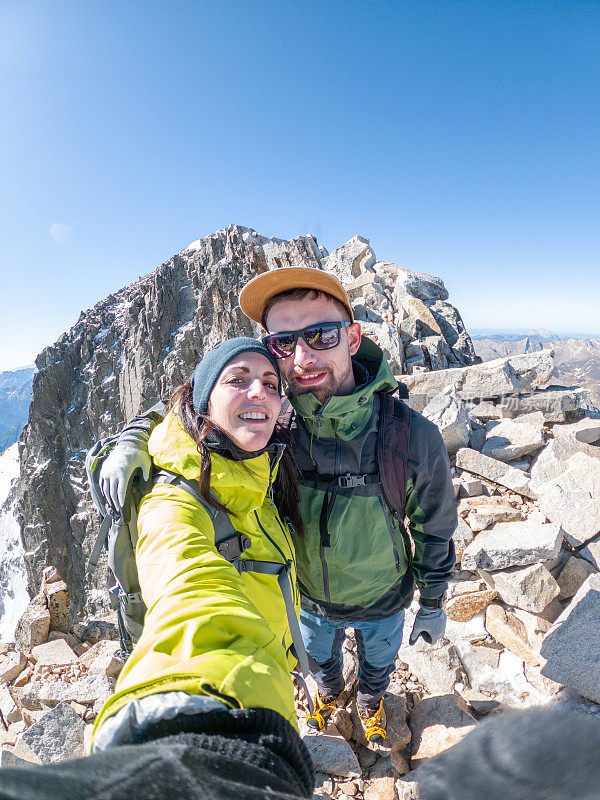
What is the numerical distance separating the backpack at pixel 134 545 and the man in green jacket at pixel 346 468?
0.36 m

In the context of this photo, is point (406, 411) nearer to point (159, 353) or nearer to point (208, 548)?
point (208, 548)

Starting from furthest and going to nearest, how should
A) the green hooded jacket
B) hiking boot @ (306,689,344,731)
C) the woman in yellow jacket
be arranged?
hiking boot @ (306,689,344,731)
the green hooded jacket
the woman in yellow jacket

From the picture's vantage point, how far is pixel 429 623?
9.93ft

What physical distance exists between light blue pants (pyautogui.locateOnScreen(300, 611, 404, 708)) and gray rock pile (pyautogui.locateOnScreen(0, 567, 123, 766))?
224cm

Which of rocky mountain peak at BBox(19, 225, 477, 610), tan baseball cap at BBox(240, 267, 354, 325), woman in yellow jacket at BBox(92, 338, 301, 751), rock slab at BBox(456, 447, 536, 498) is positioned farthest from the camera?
rocky mountain peak at BBox(19, 225, 477, 610)

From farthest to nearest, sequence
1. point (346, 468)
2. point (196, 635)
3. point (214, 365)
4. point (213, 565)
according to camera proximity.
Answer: point (346, 468) → point (214, 365) → point (213, 565) → point (196, 635)

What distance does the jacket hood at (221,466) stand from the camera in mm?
1829

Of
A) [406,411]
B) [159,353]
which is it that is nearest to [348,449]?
[406,411]

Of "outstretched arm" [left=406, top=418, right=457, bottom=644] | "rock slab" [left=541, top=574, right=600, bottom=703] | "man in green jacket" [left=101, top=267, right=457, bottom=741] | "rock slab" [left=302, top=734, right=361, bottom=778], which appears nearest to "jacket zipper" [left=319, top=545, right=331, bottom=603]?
"man in green jacket" [left=101, top=267, right=457, bottom=741]

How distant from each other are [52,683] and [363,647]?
5.00 meters

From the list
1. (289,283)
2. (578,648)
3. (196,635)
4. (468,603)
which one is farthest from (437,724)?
(289,283)

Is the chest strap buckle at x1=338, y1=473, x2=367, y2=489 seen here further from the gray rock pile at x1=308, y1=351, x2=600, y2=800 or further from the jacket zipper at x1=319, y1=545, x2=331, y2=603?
the gray rock pile at x1=308, y1=351, x2=600, y2=800

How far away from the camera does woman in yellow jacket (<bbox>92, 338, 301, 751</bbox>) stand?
2.88 feet

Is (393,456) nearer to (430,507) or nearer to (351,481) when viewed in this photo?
(351,481)
